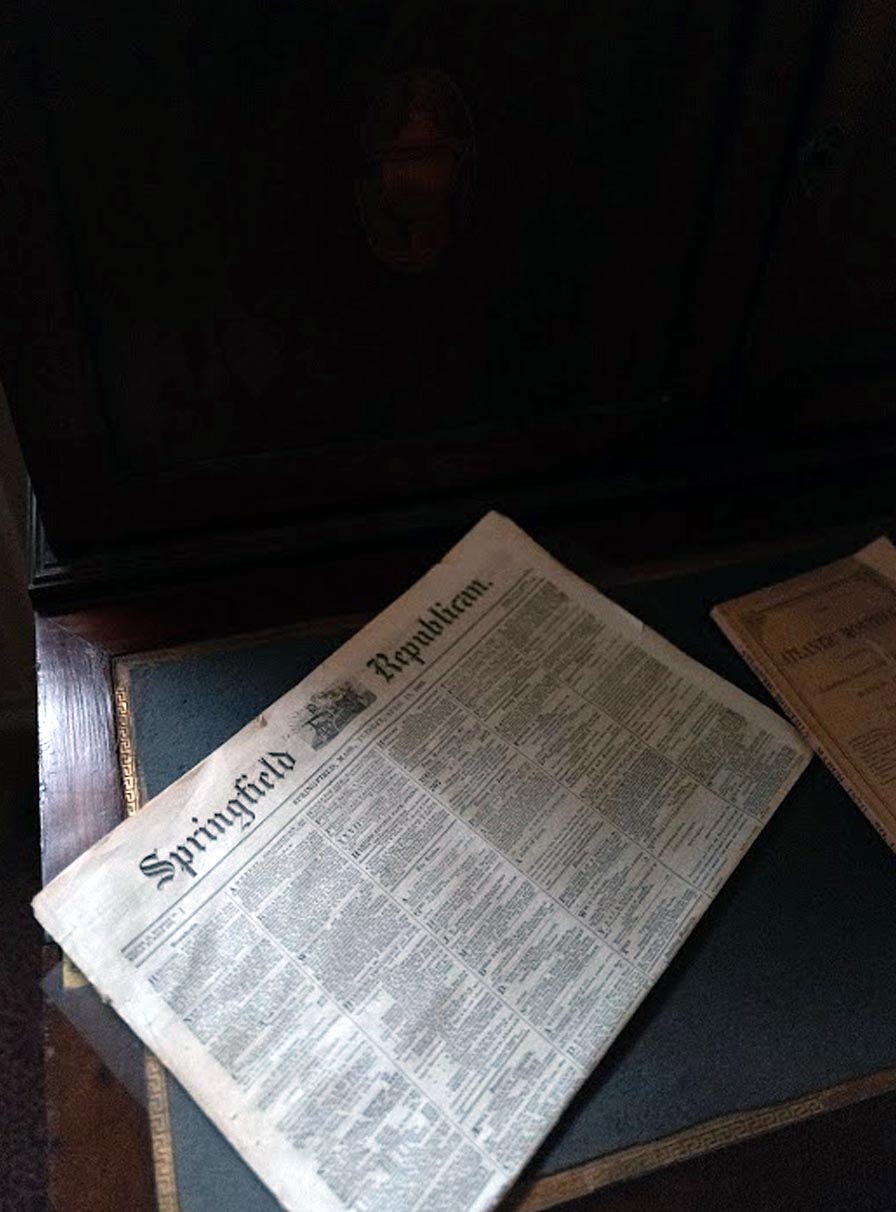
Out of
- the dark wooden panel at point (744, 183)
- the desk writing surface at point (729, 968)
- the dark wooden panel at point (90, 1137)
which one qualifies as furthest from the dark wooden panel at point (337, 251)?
the dark wooden panel at point (90, 1137)

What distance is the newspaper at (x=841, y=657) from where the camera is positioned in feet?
1.86

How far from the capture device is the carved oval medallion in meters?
0.48

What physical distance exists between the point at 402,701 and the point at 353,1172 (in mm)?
234

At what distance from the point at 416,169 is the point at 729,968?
16.0 inches

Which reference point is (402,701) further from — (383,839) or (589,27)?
(589,27)

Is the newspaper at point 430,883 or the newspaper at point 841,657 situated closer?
the newspaper at point 430,883

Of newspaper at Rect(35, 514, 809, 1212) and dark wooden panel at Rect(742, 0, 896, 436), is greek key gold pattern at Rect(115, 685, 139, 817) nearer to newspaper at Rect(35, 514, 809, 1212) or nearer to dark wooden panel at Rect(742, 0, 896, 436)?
newspaper at Rect(35, 514, 809, 1212)

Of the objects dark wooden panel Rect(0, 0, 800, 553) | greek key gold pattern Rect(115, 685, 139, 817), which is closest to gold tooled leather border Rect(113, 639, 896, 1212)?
greek key gold pattern Rect(115, 685, 139, 817)

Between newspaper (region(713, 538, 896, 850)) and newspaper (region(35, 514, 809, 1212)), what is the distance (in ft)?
0.09

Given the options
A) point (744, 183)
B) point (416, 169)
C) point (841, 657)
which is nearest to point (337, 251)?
point (416, 169)

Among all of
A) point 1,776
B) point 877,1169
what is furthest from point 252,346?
point 1,776

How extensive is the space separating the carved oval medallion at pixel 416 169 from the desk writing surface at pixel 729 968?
8.8 inches

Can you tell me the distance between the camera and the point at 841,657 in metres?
0.62

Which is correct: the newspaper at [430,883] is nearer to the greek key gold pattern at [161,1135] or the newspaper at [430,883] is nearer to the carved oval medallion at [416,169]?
the greek key gold pattern at [161,1135]
